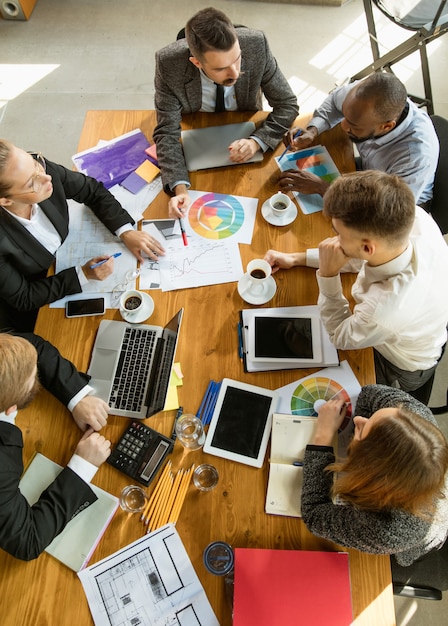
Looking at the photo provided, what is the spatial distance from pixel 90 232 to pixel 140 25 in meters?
2.45

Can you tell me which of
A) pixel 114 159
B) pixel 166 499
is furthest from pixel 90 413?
pixel 114 159

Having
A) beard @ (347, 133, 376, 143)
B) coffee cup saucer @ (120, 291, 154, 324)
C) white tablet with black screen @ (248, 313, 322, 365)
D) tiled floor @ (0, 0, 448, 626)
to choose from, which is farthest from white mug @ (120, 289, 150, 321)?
tiled floor @ (0, 0, 448, 626)

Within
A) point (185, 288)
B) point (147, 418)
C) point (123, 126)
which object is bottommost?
point (147, 418)

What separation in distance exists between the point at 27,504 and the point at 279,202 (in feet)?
4.11

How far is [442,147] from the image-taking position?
171 cm

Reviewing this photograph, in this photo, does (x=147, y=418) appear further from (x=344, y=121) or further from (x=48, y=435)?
(x=344, y=121)

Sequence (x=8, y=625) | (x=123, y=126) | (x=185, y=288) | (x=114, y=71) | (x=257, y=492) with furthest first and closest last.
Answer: (x=114, y=71) < (x=123, y=126) < (x=185, y=288) < (x=257, y=492) < (x=8, y=625)

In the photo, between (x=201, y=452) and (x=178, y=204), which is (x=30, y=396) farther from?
(x=178, y=204)

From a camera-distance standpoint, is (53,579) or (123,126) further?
(123,126)

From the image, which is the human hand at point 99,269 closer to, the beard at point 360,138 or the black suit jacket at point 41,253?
the black suit jacket at point 41,253

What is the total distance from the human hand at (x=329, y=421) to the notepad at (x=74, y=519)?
0.59 metres

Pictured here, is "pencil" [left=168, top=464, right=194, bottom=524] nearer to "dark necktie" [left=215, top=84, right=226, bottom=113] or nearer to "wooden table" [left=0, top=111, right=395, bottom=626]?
"wooden table" [left=0, top=111, right=395, bottom=626]

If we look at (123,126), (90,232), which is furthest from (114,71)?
(90,232)

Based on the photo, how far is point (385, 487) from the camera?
1.04 metres
